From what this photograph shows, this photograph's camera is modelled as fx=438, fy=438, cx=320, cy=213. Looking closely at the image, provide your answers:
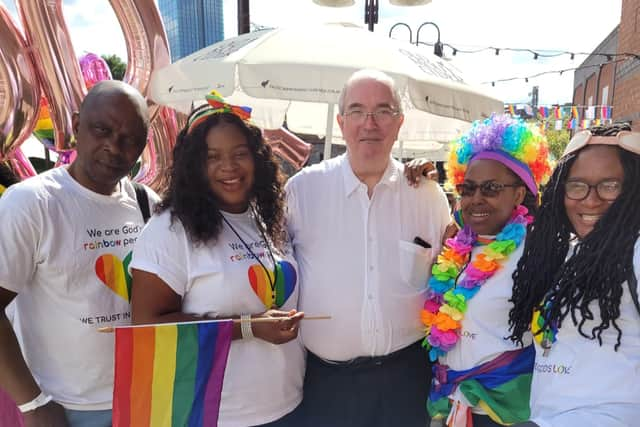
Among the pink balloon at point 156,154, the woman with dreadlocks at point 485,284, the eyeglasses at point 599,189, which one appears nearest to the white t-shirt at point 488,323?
the woman with dreadlocks at point 485,284

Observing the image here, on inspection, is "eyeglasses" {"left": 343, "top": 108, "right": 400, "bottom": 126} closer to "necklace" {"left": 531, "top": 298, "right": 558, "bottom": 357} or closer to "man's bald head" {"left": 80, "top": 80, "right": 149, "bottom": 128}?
"man's bald head" {"left": 80, "top": 80, "right": 149, "bottom": 128}

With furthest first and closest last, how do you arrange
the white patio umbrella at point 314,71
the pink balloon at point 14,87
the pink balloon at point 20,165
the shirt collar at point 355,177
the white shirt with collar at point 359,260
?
1. the pink balloon at point 20,165
2. the pink balloon at point 14,87
3. the white patio umbrella at point 314,71
4. the shirt collar at point 355,177
5. the white shirt with collar at point 359,260

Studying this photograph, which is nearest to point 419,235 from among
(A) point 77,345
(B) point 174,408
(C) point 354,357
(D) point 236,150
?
(C) point 354,357

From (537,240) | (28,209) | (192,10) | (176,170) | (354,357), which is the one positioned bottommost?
(354,357)

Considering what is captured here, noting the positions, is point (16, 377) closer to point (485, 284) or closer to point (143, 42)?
point (485, 284)

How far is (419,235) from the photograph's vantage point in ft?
8.17

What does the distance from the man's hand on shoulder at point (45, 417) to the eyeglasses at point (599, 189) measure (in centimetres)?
219

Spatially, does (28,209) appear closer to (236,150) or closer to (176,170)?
(176,170)

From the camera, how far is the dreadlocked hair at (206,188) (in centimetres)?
182

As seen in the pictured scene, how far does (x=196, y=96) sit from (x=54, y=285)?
224 centimetres

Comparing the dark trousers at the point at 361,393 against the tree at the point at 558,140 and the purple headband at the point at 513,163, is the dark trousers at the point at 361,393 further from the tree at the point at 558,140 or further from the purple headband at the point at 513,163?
the tree at the point at 558,140

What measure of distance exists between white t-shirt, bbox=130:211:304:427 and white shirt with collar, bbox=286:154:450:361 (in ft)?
1.18

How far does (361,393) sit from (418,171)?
127cm

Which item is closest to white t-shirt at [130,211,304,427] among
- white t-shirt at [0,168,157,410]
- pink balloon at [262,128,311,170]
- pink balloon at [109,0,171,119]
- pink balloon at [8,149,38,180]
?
white t-shirt at [0,168,157,410]
